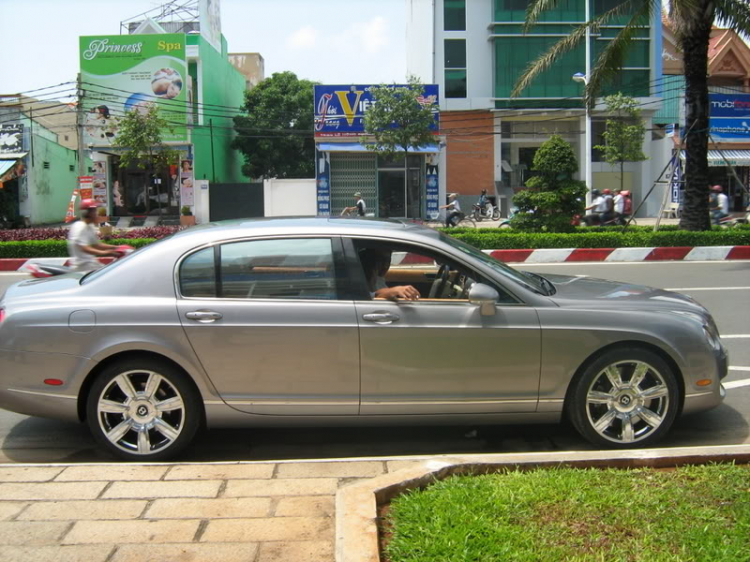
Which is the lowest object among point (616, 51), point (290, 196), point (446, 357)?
point (446, 357)

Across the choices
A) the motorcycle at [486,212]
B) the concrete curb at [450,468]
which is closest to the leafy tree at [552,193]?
the concrete curb at [450,468]

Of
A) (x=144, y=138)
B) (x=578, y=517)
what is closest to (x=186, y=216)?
(x=144, y=138)

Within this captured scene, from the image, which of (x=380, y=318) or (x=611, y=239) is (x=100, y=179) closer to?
(x=611, y=239)

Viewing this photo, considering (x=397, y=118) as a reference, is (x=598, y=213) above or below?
below

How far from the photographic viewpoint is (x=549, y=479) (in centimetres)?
362

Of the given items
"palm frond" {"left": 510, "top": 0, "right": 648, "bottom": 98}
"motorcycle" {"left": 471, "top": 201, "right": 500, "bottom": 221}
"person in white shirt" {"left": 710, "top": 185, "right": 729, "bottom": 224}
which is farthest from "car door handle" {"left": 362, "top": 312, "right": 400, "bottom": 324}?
"motorcycle" {"left": 471, "top": 201, "right": 500, "bottom": 221}

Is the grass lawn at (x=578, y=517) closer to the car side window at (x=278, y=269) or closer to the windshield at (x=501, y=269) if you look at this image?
the windshield at (x=501, y=269)

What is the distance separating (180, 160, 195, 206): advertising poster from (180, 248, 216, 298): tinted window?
33.2 m

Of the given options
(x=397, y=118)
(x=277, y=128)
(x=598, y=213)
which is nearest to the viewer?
(x=598, y=213)

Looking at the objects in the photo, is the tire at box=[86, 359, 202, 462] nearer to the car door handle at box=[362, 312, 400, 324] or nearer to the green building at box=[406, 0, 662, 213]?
the car door handle at box=[362, 312, 400, 324]

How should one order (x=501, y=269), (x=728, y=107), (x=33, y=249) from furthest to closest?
(x=728, y=107) → (x=33, y=249) → (x=501, y=269)

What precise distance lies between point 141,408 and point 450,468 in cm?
196

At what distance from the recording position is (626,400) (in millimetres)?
4547

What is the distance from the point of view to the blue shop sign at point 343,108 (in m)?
33.3
